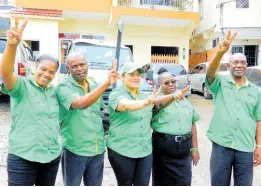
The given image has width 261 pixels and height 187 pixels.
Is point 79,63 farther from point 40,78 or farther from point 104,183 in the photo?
point 104,183

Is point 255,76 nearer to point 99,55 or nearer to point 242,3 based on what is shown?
point 99,55

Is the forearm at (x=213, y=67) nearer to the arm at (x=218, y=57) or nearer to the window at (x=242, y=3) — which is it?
the arm at (x=218, y=57)

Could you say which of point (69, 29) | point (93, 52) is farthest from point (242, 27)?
point (93, 52)

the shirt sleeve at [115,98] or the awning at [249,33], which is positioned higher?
the awning at [249,33]

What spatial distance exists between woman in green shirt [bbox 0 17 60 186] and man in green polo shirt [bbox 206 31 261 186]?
154 cm

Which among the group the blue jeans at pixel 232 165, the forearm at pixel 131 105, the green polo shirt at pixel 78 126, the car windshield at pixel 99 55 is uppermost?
the car windshield at pixel 99 55

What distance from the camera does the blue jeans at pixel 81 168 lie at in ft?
8.67

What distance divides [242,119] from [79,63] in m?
1.60

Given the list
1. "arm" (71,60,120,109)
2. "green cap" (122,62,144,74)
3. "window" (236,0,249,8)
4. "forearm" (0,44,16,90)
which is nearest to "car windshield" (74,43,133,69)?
"green cap" (122,62,144,74)

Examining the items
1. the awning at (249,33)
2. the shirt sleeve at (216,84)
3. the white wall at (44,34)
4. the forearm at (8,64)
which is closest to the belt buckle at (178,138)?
the shirt sleeve at (216,84)

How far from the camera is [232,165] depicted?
3.01 meters

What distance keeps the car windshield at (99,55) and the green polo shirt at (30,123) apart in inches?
195

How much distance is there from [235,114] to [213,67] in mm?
492

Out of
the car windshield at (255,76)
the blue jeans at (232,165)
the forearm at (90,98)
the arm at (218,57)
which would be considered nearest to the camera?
the forearm at (90,98)
